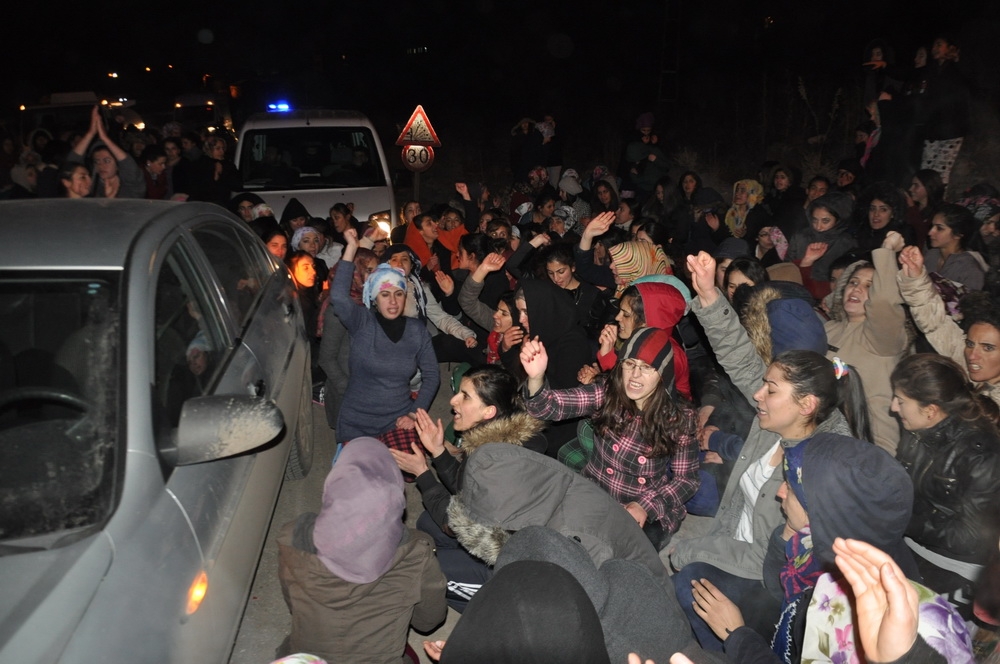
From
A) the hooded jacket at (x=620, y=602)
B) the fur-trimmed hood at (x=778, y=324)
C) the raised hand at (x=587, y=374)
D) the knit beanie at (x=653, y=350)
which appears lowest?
the raised hand at (x=587, y=374)

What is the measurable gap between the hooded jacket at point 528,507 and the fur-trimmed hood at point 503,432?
2.04ft

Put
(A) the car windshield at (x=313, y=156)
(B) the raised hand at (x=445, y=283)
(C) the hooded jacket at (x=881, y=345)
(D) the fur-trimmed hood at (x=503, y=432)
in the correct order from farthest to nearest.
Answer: (A) the car windshield at (x=313, y=156), (B) the raised hand at (x=445, y=283), (C) the hooded jacket at (x=881, y=345), (D) the fur-trimmed hood at (x=503, y=432)

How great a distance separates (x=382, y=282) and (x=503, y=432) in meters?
1.67

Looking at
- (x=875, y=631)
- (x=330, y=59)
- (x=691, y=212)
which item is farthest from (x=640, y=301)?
(x=330, y=59)

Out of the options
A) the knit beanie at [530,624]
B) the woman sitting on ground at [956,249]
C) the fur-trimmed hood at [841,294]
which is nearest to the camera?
the knit beanie at [530,624]

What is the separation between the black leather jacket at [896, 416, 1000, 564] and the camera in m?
3.11

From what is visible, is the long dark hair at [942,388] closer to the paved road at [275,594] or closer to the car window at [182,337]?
the paved road at [275,594]

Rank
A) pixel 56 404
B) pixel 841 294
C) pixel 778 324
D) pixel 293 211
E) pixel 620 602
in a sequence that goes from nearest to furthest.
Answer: pixel 620 602
pixel 56 404
pixel 778 324
pixel 841 294
pixel 293 211

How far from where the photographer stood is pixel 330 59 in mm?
40125

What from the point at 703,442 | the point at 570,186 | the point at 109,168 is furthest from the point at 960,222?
the point at 109,168

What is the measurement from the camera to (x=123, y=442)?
2500mm

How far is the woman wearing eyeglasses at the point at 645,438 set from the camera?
149 inches

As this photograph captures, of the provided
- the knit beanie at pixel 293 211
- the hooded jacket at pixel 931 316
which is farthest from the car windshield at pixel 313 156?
the hooded jacket at pixel 931 316

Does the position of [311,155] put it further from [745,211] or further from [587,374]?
[587,374]
